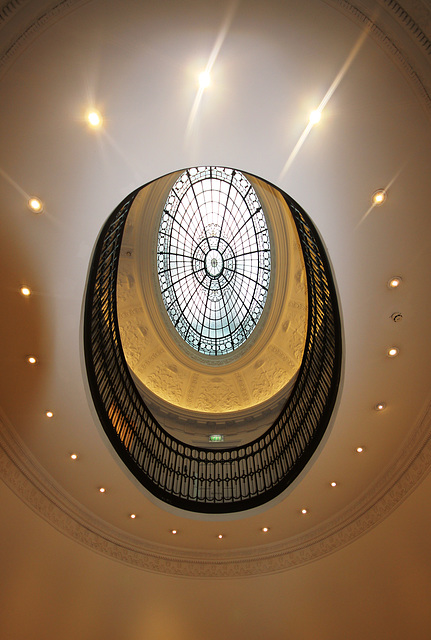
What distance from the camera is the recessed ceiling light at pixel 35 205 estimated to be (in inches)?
170

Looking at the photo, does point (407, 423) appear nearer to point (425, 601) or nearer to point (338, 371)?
point (338, 371)

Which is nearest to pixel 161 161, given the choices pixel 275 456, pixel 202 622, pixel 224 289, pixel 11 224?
pixel 11 224

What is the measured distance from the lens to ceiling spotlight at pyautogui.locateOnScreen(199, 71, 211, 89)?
3.57 metres

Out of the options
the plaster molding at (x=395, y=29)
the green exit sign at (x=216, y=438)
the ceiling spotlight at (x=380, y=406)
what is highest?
the green exit sign at (x=216, y=438)

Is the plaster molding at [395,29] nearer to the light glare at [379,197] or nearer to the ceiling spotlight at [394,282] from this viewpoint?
the light glare at [379,197]

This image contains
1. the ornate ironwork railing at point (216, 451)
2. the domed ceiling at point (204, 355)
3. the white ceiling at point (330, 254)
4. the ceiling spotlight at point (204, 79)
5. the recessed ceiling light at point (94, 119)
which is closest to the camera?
the white ceiling at point (330, 254)

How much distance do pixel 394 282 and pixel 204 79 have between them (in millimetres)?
3397

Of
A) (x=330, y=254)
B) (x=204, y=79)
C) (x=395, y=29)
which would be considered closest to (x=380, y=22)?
(x=395, y=29)

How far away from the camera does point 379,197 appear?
4.31 m

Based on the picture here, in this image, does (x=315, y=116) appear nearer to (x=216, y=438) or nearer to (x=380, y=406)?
(x=380, y=406)

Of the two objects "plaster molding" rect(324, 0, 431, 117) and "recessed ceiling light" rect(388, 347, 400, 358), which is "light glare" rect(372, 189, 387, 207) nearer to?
"plaster molding" rect(324, 0, 431, 117)

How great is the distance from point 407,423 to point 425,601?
3.17 metres

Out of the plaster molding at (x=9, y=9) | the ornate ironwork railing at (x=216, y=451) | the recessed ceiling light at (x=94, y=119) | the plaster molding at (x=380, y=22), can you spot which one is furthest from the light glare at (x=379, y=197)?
the plaster molding at (x=9, y=9)

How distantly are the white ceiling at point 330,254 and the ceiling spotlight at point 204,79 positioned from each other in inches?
2.2
